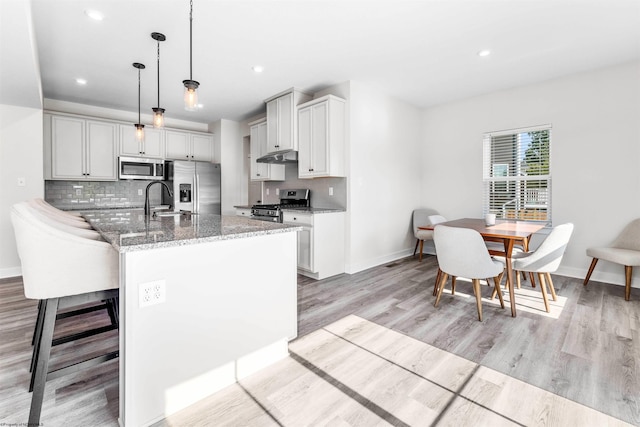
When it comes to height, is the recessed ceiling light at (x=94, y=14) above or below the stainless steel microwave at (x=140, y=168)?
above

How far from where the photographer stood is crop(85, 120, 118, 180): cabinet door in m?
4.69

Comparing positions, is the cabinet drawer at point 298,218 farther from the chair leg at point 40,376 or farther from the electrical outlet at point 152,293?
the chair leg at point 40,376

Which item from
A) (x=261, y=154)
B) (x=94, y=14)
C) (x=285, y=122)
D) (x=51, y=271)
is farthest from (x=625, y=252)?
(x=94, y=14)

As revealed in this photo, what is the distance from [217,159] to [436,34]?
4485 mm

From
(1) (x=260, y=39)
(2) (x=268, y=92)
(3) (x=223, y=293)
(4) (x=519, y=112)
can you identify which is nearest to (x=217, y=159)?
(2) (x=268, y=92)

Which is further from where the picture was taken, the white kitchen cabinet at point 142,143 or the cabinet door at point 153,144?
the cabinet door at point 153,144

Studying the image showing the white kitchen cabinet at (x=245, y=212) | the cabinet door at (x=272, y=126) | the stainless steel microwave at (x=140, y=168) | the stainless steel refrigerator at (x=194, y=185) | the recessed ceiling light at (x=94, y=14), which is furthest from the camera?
the stainless steel refrigerator at (x=194, y=185)

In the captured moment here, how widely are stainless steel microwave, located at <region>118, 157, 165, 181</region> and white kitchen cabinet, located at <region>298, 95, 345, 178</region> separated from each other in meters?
2.83

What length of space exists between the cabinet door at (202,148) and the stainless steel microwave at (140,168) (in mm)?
674

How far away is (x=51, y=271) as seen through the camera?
4.46ft

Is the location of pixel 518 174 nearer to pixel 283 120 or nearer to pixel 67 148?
pixel 283 120

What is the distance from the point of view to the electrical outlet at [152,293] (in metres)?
1.36

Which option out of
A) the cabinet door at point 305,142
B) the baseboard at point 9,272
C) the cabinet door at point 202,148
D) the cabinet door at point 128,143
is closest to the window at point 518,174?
the cabinet door at point 305,142

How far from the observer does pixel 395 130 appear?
474 cm
